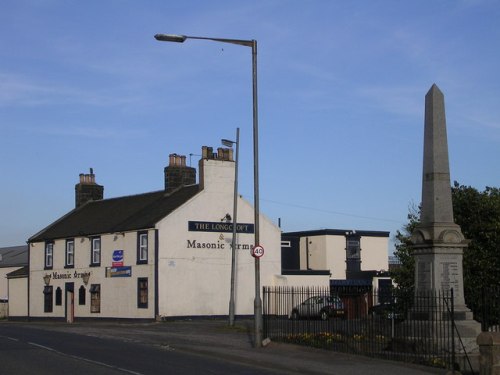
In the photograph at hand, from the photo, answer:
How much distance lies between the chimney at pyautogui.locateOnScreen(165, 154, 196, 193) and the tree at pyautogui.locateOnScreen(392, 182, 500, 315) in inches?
941

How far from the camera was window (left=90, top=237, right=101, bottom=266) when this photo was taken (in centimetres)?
4878

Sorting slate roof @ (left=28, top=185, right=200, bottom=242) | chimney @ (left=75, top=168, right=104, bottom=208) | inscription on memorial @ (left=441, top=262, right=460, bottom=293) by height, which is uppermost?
chimney @ (left=75, top=168, right=104, bottom=208)

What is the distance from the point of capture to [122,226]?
47.3 m

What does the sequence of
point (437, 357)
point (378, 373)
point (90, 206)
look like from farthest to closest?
point (90, 206) → point (437, 357) → point (378, 373)

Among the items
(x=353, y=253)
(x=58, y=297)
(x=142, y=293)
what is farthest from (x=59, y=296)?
(x=353, y=253)

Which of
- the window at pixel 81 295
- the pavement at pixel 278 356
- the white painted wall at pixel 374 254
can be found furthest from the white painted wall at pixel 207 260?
the white painted wall at pixel 374 254

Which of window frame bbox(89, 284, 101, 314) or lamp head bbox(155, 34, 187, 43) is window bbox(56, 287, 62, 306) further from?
lamp head bbox(155, 34, 187, 43)

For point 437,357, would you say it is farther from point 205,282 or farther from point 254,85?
point 205,282

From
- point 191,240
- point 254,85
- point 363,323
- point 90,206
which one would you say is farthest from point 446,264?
point 90,206

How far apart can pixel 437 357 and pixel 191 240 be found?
27571mm

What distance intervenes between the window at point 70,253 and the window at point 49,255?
213 cm

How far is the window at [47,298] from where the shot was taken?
52.9 m

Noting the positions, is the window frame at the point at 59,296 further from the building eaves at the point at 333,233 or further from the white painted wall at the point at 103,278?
the building eaves at the point at 333,233

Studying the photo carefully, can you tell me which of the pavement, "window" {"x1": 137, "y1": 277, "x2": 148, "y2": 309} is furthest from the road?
"window" {"x1": 137, "y1": 277, "x2": 148, "y2": 309}
